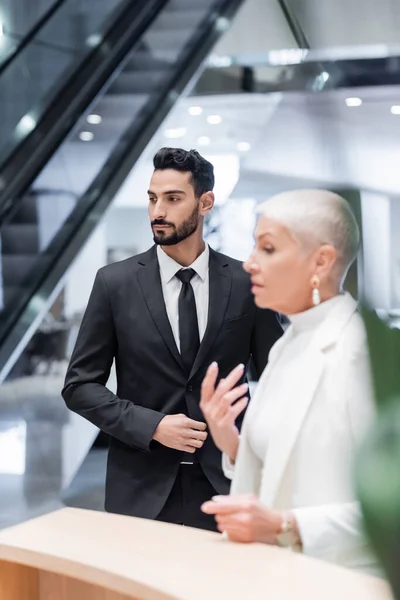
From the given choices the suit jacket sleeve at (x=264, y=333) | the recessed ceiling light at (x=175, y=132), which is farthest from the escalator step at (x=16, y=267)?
the suit jacket sleeve at (x=264, y=333)

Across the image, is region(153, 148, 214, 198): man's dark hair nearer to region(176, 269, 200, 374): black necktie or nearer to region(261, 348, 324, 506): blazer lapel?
region(176, 269, 200, 374): black necktie

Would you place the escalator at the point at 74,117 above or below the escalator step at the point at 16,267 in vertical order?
above

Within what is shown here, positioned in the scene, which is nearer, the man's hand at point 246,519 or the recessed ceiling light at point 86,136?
the man's hand at point 246,519

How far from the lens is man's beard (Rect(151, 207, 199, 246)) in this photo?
2.63 m

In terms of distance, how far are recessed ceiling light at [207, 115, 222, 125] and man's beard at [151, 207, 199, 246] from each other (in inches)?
115

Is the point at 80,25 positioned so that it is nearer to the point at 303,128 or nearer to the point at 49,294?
the point at 49,294

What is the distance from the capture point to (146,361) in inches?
103

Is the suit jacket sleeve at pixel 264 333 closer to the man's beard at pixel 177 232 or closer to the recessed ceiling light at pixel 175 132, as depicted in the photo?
the man's beard at pixel 177 232

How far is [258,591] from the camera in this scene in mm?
1377

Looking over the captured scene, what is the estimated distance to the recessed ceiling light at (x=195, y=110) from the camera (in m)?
A: 5.70

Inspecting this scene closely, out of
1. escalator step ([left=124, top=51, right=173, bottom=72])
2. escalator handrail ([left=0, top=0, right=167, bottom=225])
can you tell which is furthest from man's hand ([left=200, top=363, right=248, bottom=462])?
escalator step ([left=124, top=51, right=173, bottom=72])

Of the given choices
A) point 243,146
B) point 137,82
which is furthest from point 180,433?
point 137,82

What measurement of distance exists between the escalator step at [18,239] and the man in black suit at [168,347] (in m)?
3.46

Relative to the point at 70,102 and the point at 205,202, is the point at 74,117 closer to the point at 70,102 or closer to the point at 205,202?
the point at 70,102
